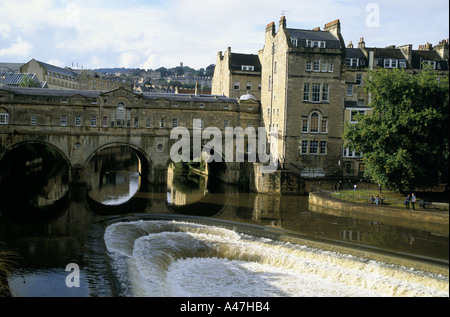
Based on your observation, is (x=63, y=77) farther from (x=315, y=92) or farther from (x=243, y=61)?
(x=315, y=92)

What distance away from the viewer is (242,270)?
2255 cm

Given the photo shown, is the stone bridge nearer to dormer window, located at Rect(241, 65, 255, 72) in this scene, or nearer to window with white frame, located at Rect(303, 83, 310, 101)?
window with white frame, located at Rect(303, 83, 310, 101)

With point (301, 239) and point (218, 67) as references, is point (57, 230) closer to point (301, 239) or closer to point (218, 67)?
point (301, 239)

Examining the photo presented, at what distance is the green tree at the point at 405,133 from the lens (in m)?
27.3

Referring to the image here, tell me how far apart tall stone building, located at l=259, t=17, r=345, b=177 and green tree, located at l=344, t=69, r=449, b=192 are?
11.1 m

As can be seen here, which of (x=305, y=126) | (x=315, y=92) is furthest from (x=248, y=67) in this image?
(x=305, y=126)

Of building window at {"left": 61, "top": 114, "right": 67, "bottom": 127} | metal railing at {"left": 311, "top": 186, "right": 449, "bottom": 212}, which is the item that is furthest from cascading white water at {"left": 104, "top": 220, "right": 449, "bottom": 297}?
building window at {"left": 61, "top": 114, "right": 67, "bottom": 127}

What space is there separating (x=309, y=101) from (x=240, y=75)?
1699 centimetres

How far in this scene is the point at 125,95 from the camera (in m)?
44.6

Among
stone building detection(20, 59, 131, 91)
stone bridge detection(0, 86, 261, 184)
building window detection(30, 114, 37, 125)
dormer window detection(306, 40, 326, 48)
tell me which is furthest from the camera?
stone building detection(20, 59, 131, 91)

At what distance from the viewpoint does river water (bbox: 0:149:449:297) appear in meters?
19.6

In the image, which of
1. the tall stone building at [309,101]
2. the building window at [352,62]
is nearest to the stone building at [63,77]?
the tall stone building at [309,101]
